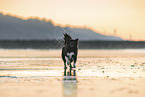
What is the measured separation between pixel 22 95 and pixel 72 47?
1048 cm

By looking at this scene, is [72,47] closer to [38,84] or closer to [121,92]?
[38,84]

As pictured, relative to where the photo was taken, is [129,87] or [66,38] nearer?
[129,87]

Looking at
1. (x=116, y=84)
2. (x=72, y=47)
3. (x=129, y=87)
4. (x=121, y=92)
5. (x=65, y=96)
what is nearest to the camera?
(x=65, y=96)

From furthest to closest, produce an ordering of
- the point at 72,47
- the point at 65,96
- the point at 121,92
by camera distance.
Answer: the point at 72,47 < the point at 121,92 < the point at 65,96

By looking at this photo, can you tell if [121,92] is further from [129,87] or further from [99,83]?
[99,83]

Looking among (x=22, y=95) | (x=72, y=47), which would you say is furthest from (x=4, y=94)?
(x=72, y=47)

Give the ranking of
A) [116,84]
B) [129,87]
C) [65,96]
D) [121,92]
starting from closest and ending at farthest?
1. [65,96]
2. [121,92]
3. [129,87]
4. [116,84]

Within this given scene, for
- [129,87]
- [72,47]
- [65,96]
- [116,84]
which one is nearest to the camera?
[65,96]

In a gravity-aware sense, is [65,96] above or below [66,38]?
below

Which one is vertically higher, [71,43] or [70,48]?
[71,43]

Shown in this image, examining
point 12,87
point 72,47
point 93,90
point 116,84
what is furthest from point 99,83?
point 72,47

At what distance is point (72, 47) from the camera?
22.1 meters

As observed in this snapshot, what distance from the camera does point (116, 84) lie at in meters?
14.5

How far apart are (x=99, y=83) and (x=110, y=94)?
9.47ft
